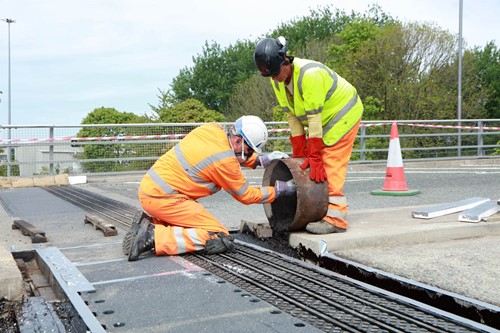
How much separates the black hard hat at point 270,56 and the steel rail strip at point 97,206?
252 centimetres

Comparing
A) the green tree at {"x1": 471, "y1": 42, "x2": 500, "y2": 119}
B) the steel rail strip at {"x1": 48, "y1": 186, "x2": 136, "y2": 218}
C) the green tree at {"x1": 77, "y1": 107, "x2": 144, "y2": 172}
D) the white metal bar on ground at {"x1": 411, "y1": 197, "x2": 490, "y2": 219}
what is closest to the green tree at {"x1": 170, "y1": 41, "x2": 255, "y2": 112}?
the green tree at {"x1": 471, "y1": 42, "x2": 500, "y2": 119}

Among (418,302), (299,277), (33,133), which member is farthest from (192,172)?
(33,133)

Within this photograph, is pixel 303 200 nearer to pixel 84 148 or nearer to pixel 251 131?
pixel 251 131

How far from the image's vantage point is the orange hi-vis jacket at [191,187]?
4875 millimetres

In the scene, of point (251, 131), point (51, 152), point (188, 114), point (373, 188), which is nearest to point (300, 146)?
point (251, 131)

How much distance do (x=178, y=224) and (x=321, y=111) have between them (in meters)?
1.52

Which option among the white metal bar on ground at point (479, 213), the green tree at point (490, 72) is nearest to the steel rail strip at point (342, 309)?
the white metal bar on ground at point (479, 213)

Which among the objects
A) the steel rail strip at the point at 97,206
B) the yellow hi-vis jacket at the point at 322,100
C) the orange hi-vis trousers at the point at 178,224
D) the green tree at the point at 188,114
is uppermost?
the green tree at the point at 188,114

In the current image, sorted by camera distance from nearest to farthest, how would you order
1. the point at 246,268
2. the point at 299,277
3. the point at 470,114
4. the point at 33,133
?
the point at 299,277 → the point at 246,268 → the point at 33,133 → the point at 470,114

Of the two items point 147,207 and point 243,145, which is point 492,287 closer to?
point 243,145

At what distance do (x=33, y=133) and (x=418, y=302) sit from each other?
449 inches

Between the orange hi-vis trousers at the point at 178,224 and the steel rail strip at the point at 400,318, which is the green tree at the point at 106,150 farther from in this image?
the steel rail strip at the point at 400,318

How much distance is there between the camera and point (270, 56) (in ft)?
16.6

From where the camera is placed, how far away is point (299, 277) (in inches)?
167
